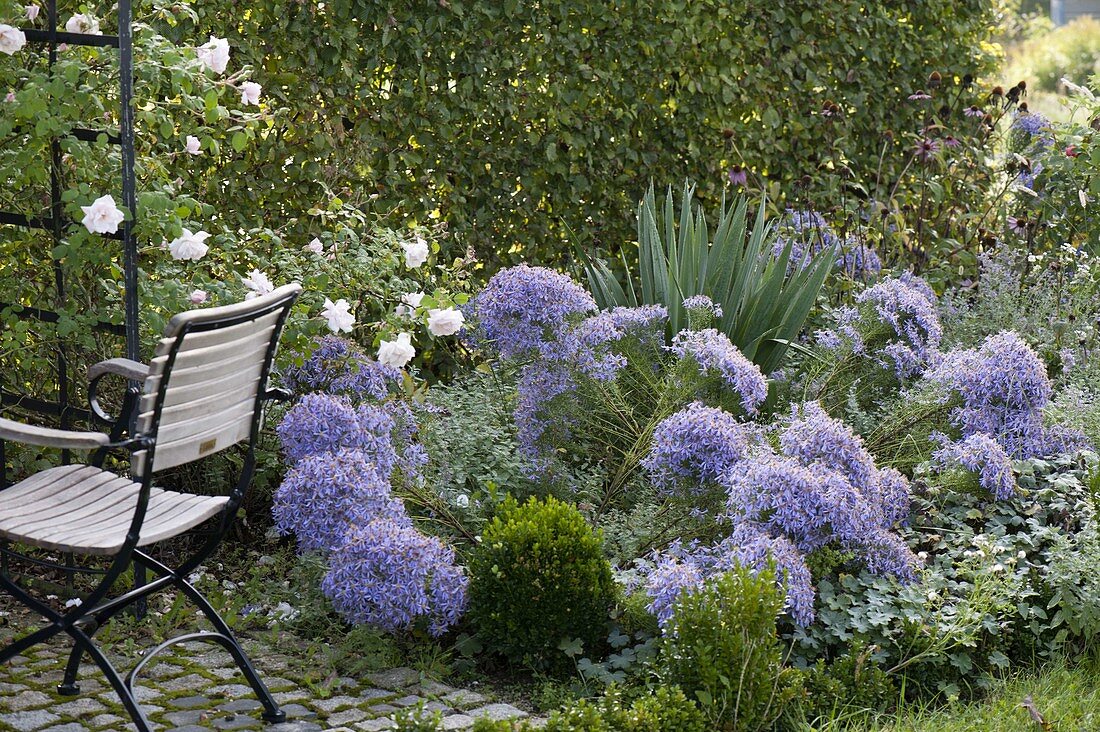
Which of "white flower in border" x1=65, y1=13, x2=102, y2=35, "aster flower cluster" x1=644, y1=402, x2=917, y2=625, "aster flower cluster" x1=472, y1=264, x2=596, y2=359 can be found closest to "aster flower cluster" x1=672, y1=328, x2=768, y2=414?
"aster flower cluster" x1=644, y1=402, x2=917, y2=625

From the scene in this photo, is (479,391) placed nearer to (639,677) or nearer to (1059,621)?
(639,677)

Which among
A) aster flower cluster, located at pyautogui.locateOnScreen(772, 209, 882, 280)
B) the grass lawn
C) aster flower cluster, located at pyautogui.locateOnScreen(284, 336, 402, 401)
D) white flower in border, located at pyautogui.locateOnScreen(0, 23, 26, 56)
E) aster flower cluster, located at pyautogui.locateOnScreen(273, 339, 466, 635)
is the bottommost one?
the grass lawn

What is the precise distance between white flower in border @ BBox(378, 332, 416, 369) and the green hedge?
48.2 inches

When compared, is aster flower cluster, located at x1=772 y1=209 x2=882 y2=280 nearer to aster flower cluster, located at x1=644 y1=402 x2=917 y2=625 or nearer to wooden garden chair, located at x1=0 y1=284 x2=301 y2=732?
aster flower cluster, located at x1=644 y1=402 x2=917 y2=625

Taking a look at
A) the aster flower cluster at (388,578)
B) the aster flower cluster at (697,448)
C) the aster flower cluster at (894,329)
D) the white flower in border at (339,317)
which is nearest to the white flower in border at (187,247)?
the white flower in border at (339,317)

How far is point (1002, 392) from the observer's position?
3762 mm

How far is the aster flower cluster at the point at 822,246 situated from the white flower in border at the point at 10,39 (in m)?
3.10

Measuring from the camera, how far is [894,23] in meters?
6.57

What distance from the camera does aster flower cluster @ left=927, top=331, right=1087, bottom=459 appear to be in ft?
12.3

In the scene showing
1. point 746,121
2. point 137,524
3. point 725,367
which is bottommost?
point 137,524

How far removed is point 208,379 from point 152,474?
283 mm

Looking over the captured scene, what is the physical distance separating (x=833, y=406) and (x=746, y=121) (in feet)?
8.24

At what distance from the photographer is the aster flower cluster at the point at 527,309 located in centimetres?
373

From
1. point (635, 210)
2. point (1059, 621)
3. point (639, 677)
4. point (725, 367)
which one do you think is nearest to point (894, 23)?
point (635, 210)
